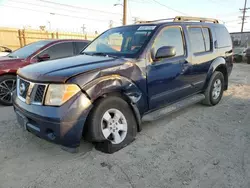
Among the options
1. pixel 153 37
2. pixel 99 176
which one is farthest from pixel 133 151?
pixel 153 37

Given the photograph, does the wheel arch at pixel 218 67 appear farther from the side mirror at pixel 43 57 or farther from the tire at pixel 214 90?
the side mirror at pixel 43 57

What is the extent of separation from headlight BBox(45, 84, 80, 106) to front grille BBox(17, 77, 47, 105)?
9 centimetres

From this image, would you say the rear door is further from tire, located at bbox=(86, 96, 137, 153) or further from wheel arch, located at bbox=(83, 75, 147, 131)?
tire, located at bbox=(86, 96, 137, 153)

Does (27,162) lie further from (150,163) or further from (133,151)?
(150,163)

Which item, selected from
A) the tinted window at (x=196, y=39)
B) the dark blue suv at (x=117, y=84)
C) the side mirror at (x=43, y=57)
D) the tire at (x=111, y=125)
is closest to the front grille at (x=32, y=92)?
the dark blue suv at (x=117, y=84)

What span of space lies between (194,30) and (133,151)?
2850 mm

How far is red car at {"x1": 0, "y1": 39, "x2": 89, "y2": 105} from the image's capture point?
194 inches

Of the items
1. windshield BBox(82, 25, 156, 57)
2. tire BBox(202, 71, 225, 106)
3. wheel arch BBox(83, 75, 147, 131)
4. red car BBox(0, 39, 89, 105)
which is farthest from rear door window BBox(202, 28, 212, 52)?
red car BBox(0, 39, 89, 105)

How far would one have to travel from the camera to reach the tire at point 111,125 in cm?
266

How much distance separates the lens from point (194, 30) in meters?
4.25

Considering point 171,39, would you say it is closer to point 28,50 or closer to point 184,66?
point 184,66

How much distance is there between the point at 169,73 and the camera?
3557 mm

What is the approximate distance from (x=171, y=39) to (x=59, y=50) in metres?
3.39

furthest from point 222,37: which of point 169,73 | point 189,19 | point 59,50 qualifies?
point 59,50
